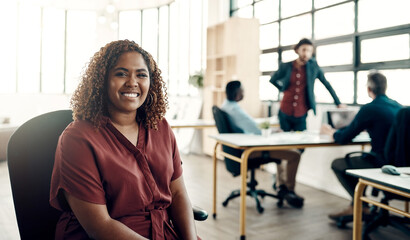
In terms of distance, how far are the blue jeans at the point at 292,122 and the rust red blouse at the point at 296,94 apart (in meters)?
0.04

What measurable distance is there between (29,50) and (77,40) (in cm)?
135

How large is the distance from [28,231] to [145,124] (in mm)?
555

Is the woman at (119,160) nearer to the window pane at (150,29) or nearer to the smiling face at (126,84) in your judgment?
the smiling face at (126,84)

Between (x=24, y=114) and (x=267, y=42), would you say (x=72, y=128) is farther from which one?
(x=24, y=114)

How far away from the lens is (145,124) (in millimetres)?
1470

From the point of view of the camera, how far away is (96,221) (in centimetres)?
120

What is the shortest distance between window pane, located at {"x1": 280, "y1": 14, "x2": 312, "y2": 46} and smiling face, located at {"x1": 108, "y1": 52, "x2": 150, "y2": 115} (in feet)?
13.9

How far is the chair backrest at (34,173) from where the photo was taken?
4.13 ft

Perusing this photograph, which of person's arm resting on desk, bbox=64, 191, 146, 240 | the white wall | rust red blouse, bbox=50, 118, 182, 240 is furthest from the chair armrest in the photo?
the white wall

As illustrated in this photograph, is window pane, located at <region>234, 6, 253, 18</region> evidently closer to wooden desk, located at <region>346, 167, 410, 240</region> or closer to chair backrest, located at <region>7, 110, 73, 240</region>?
wooden desk, located at <region>346, 167, 410, 240</region>

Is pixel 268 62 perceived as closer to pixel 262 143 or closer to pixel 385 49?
pixel 385 49

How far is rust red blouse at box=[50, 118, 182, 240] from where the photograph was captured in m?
1.21

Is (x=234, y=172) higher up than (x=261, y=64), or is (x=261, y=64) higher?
(x=261, y=64)

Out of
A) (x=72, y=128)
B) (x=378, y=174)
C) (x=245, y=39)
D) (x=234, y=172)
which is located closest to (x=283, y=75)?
(x=234, y=172)
